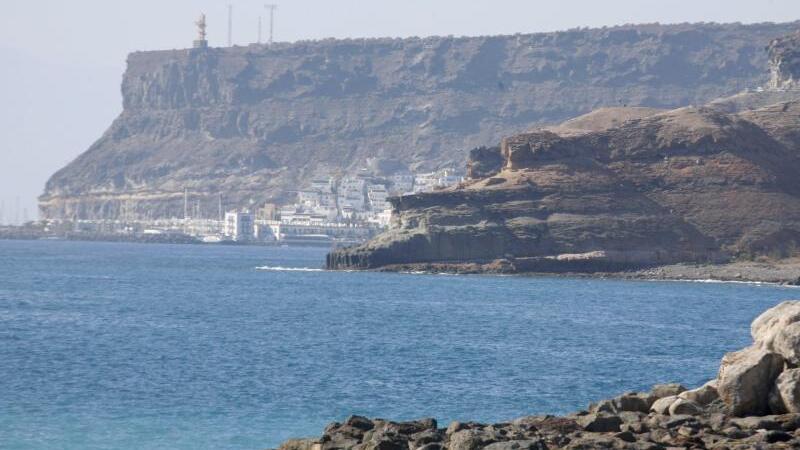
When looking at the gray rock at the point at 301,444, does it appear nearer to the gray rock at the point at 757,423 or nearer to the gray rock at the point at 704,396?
the gray rock at the point at 704,396

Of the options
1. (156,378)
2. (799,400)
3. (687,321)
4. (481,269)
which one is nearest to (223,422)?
(156,378)

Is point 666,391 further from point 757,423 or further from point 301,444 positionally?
point 301,444

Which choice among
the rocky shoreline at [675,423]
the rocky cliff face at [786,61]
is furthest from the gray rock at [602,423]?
the rocky cliff face at [786,61]

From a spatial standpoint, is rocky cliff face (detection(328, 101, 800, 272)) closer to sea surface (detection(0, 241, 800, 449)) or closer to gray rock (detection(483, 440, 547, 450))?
sea surface (detection(0, 241, 800, 449))

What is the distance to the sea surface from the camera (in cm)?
3556

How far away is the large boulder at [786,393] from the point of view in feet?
81.5

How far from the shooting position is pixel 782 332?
26.0m

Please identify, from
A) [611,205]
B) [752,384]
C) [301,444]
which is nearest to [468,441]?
[301,444]

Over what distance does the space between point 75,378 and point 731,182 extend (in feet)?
302

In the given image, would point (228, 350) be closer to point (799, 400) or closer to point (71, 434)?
point (71, 434)

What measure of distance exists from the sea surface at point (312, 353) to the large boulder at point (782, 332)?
9.77 m

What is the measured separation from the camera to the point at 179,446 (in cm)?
3177

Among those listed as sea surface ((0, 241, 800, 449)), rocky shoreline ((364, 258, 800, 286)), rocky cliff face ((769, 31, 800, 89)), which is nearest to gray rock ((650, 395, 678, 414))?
sea surface ((0, 241, 800, 449))

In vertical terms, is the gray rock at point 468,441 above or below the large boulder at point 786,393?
below
